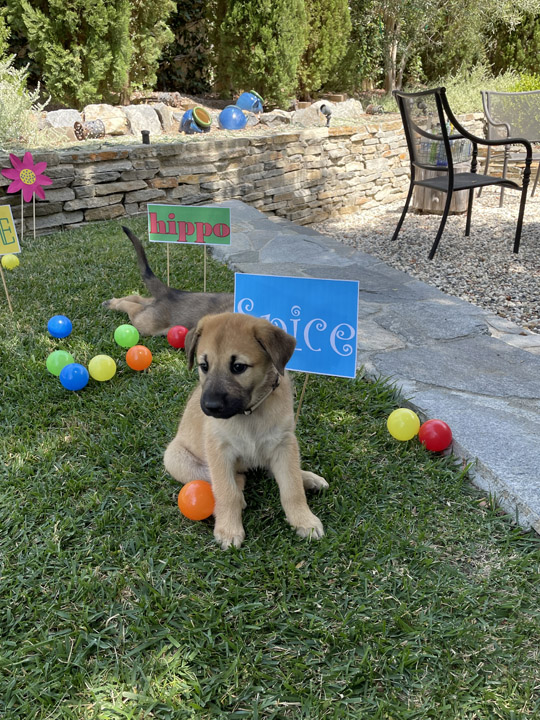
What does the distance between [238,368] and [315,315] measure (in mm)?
819

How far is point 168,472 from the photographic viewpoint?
2.64m

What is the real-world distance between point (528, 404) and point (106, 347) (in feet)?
9.45

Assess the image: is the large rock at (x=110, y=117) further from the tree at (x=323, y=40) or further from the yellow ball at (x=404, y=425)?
the yellow ball at (x=404, y=425)

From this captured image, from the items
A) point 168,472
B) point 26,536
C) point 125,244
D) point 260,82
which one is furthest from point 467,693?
point 260,82

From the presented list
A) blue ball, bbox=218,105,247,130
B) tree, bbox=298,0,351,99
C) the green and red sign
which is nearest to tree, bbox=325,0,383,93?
tree, bbox=298,0,351,99

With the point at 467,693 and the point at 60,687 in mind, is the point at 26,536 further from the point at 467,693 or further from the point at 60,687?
the point at 467,693

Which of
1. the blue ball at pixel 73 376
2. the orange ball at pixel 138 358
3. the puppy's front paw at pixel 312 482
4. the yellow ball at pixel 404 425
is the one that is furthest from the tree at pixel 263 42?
the puppy's front paw at pixel 312 482

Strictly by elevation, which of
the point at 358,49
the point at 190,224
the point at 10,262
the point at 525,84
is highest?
the point at 358,49

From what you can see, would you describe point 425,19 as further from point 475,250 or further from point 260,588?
point 260,588

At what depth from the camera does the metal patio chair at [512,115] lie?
31.2 feet

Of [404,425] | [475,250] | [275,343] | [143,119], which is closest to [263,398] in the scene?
[275,343]

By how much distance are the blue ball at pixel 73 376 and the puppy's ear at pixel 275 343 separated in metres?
1.74

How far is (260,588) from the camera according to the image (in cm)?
203

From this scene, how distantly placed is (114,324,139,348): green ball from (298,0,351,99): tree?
12498 millimetres
